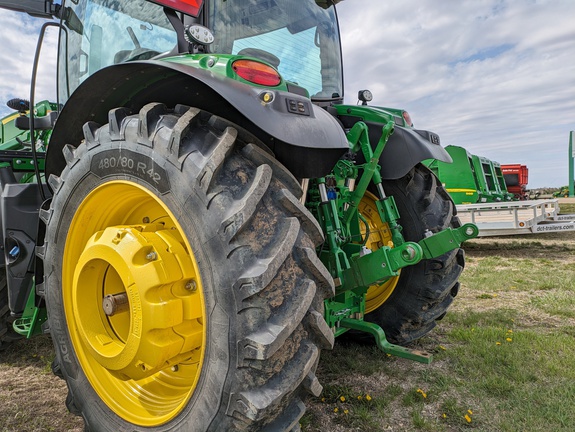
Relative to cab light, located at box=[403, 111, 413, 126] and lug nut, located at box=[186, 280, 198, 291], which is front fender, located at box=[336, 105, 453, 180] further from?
lug nut, located at box=[186, 280, 198, 291]

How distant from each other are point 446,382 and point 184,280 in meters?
1.77

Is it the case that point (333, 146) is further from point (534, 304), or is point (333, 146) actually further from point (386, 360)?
point (534, 304)

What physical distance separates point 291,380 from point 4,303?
2.44m

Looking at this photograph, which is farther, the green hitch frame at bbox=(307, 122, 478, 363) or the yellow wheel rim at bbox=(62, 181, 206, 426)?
the green hitch frame at bbox=(307, 122, 478, 363)

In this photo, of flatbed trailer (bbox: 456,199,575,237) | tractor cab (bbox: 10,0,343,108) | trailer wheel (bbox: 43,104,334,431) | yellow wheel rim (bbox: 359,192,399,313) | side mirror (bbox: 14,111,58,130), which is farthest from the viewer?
→ flatbed trailer (bbox: 456,199,575,237)

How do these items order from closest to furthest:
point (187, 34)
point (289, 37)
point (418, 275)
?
point (187, 34)
point (289, 37)
point (418, 275)

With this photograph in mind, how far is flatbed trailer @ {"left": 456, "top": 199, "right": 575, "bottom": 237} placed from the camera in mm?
7375

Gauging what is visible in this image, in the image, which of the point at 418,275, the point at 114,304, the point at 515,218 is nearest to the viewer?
the point at 114,304

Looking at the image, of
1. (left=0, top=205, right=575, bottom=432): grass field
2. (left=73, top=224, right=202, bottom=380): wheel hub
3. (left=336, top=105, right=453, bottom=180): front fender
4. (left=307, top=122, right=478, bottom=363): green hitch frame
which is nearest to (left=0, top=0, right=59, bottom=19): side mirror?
(left=73, top=224, right=202, bottom=380): wheel hub

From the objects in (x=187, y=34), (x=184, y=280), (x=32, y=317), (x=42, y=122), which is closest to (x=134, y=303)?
(x=184, y=280)

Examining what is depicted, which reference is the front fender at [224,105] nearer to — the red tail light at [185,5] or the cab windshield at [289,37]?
the red tail light at [185,5]

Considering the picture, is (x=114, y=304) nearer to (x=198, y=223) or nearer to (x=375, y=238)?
(x=198, y=223)

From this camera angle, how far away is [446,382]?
8.32 feet

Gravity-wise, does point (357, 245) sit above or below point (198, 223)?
below
